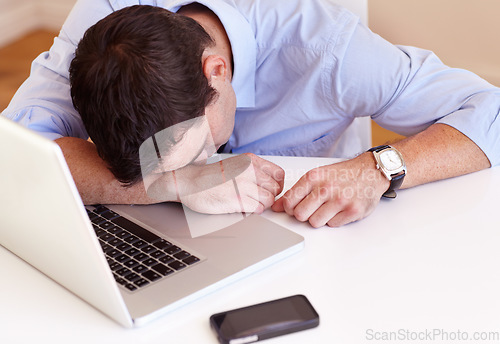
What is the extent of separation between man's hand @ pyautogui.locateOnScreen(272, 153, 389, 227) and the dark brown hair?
0.22 m

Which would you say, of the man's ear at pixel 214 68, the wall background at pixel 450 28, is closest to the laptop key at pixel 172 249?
the man's ear at pixel 214 68

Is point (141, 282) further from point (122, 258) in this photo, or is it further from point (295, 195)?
Result: point (295, 195)

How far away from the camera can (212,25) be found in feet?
3.90

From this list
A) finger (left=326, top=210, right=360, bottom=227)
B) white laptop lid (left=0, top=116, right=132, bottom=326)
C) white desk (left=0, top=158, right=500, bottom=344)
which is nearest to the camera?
white laptop lid (left=0, top=116, right=132, bottom=326)

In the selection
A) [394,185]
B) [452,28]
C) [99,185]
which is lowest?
[452,28]

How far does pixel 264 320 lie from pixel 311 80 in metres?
0.66

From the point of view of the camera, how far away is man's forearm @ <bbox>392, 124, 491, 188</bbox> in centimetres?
104

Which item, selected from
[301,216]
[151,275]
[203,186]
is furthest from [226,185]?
[151,275]

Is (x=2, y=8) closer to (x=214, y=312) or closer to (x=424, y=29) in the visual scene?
(x=424, y=29)

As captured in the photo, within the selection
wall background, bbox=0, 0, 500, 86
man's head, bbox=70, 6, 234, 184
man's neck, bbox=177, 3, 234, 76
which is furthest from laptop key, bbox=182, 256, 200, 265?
wall background, bbox=0, 0, 500, 86

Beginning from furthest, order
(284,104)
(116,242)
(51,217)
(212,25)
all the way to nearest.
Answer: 1. (284,104)
2. (212,25)
3. (116,242)
4. (51,217)

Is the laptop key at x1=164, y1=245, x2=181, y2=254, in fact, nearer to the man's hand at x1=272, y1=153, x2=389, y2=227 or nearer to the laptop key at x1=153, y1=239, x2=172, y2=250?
the laptop key at x1=153, y1=239, x2=172, y2=250

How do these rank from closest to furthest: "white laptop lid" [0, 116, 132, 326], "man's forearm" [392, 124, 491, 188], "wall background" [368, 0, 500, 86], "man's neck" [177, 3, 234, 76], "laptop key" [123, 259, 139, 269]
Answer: "white laptop lid" [0, 116, 132, 326] → "laptop key" [123, 259, 139, 269] → "man's forearm" [392, 124, 491, 188] → "man's neck" [177, 3, 234, 76] → "wall background" [368, 0, 500, 86]

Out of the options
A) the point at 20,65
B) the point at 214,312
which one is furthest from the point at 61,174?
the point at 20,65
